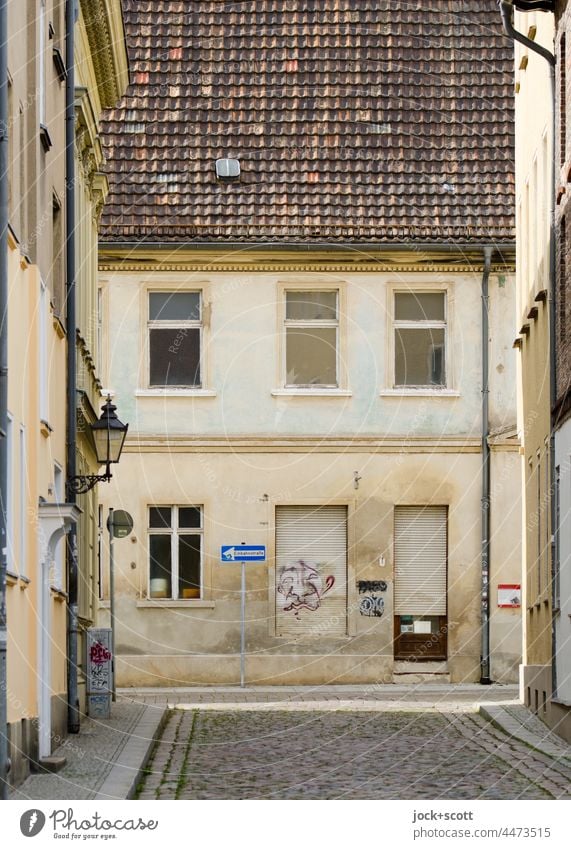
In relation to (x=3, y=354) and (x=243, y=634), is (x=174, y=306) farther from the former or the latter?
(x=3, y=354)

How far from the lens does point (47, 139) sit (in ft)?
59.8

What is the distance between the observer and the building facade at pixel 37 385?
14.9 m

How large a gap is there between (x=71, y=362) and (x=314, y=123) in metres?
15.9

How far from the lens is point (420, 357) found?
34.0 metres

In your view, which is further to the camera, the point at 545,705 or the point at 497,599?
the point at 497,599

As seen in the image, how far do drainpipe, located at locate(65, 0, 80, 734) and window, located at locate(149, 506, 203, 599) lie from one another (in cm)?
1237

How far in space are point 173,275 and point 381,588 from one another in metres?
6.40

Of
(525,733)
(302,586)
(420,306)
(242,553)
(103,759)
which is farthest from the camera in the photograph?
(420,306)

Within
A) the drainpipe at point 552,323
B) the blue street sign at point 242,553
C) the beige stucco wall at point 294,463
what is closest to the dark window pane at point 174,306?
the beige stucco wall at point 294,463

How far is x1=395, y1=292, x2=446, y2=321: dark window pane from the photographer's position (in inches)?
1340

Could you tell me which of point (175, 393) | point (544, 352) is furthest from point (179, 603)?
point (544, 352)
